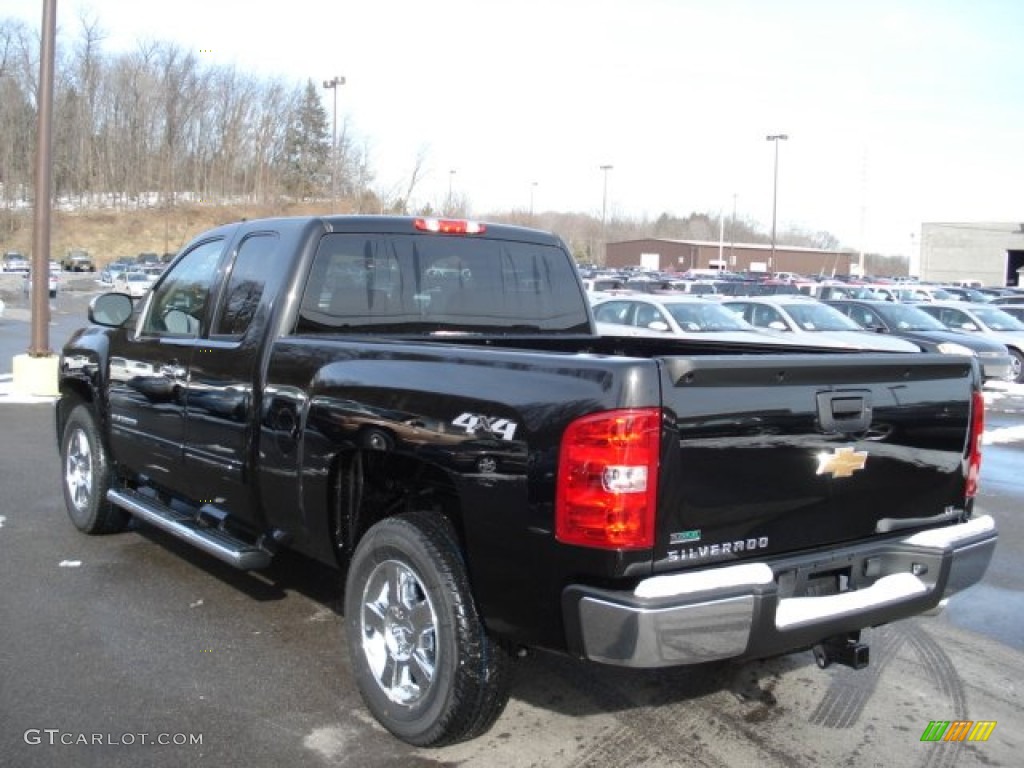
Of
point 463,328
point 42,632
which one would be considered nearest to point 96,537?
point 42,632

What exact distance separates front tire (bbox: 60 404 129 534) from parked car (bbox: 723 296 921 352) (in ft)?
39.6

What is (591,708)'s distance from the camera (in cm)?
401

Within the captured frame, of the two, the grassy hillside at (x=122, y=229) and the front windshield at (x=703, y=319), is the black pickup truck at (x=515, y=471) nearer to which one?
the front windshield at (x=703, y=319)

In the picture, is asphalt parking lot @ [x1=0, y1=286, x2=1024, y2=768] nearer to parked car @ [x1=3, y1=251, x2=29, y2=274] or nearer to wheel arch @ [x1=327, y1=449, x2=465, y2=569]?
wheel arch @ [x1=327, y1=449, x2=465, y2=569]

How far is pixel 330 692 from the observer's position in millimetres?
4117

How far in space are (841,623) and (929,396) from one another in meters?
0.98

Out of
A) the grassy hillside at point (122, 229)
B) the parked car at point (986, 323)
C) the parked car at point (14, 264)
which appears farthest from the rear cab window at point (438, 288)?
the grassy hillside at point (122, 229)

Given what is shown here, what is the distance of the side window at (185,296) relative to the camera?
A: 5.17 meters

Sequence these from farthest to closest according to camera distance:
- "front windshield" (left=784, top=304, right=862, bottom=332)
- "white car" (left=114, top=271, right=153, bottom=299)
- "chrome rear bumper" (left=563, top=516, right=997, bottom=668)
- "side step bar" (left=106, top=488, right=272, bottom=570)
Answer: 1. "white car" (left=114, top=271, right=153, bottom=299)
2. "front windshield" (left=784, top=304, right=862, bottom=332)
3. "side step bar" (left=106, top=488, right=272, bottom=570)
4. "chrome rear bumper" (left=563, top=516, right=997, bottom=668)

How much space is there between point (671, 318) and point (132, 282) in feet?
119

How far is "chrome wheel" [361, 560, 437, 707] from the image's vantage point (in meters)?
3.56

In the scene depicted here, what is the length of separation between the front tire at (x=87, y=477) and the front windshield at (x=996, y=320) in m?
19.2

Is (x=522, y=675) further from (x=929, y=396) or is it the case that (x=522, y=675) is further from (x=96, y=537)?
(x=96, y=537)

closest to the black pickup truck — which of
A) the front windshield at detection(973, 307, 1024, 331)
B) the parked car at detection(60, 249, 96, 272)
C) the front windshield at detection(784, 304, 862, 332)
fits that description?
the front windshield at detection(784, 304, 862, 332)
